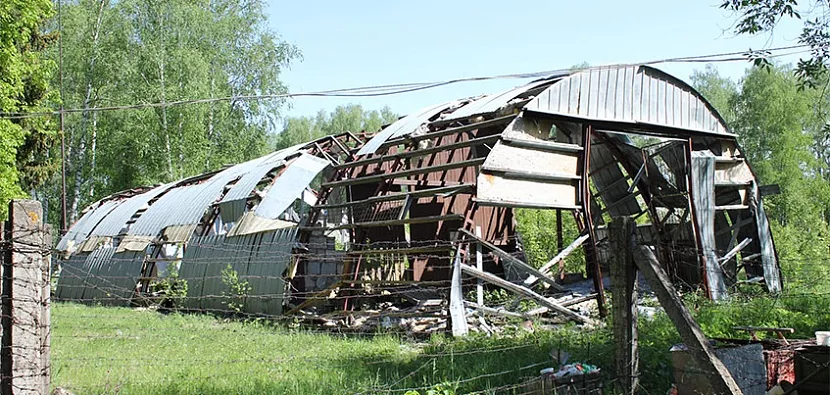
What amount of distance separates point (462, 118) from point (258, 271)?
5.96m

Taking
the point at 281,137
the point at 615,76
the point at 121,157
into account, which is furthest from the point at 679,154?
the point at 281,137

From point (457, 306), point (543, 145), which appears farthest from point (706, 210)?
point (457, 306)

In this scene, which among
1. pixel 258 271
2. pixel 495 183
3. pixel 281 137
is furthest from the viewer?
pixel 281 137

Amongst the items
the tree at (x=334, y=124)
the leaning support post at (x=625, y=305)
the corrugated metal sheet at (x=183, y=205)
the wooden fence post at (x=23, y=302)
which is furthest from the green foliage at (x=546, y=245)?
the tree at (x=334, y=124)

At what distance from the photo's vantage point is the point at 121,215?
22.3 metres

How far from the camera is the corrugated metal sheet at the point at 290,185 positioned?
15797 millimetres

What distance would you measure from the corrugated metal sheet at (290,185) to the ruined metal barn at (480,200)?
0.04 meters

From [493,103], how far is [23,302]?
35.4 feet

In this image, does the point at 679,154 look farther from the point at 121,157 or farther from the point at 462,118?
the point at 121,157

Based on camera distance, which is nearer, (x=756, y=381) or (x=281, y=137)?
(x=756, y=381)

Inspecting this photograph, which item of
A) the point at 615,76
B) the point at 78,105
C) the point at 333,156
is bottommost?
the point at 333,156

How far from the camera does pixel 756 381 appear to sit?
5773mm

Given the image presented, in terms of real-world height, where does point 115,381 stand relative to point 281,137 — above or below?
below

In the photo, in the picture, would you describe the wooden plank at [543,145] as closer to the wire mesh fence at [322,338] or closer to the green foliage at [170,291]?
the wire mesh fence at [322,338]
